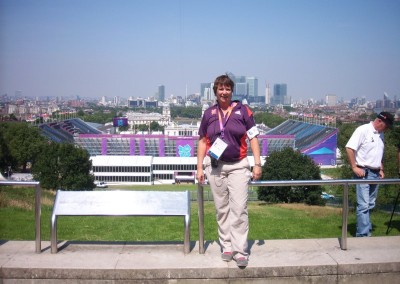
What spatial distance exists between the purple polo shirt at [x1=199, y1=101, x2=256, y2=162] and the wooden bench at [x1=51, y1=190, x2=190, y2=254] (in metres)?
0.68

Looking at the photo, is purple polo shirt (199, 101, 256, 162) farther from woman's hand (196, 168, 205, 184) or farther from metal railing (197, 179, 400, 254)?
metal railing (197, 179, 400, 254)

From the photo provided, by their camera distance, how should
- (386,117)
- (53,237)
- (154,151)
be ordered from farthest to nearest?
(154,151) < (386,117) < (53,237)

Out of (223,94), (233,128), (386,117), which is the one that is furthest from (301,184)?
(386,117)

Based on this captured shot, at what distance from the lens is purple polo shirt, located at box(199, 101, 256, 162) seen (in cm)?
338

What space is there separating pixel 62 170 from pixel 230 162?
24.9 metres

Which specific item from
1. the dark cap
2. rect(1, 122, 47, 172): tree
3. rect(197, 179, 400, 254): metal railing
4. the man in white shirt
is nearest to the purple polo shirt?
rect(197, 179, 400, 254): metal railing

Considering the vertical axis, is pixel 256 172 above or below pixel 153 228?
above

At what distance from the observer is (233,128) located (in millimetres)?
3381

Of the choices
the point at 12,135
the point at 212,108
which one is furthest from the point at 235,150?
the point at 12,135

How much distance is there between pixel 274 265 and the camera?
3.33 m

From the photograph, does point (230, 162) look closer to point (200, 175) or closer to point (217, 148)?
point (217, 148)

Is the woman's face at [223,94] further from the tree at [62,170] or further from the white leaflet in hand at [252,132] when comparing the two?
the tree at [62,170]

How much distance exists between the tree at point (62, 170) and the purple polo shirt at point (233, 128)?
77.0 ft

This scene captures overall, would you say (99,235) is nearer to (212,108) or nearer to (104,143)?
(212,108)
